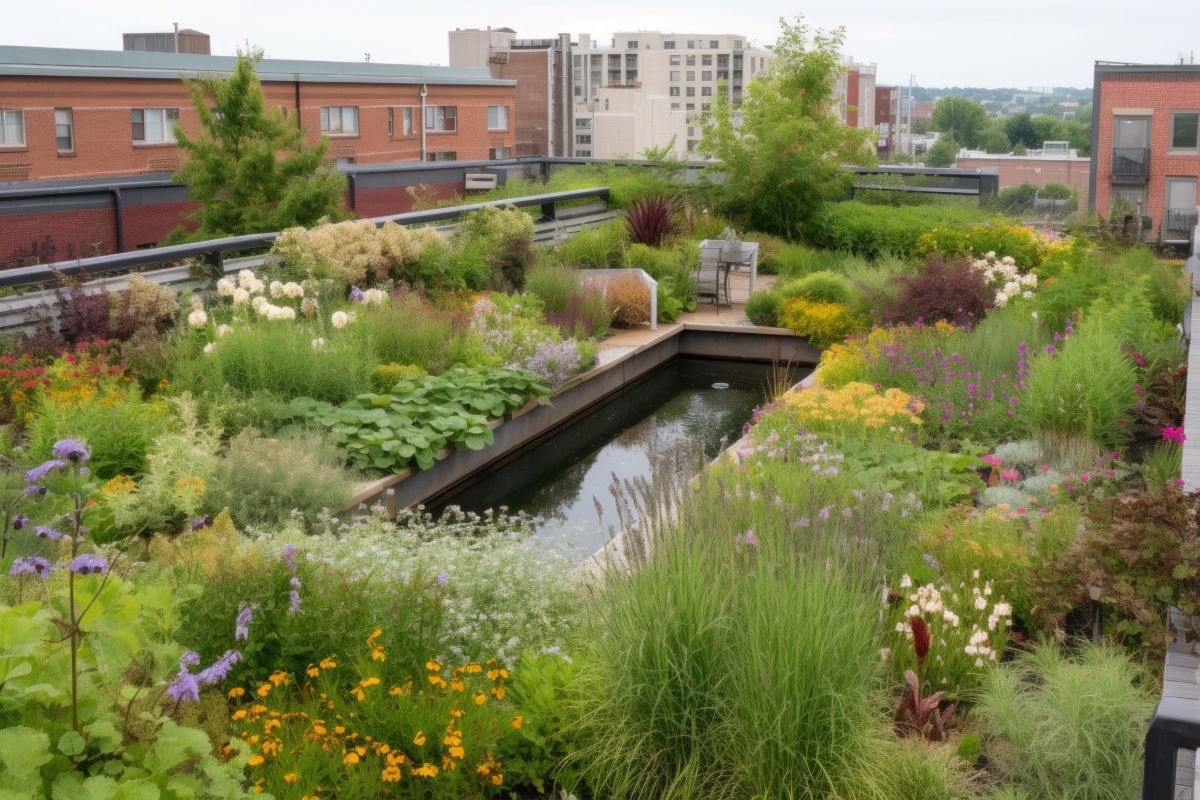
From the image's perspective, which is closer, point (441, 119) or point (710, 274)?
point (710, 274)

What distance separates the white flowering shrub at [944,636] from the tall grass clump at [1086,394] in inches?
111

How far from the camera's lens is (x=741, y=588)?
13.5 feet

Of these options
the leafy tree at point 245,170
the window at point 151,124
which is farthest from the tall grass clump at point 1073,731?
the window at point 151,124

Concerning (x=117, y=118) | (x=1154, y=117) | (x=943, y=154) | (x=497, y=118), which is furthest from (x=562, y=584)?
(x=943, y=154)

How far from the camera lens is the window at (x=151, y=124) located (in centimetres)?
3397

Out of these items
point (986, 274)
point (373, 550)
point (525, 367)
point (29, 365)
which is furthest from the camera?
point (986, 274)

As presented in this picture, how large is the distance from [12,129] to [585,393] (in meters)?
24.6

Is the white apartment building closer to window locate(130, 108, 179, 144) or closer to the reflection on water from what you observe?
window locate(130, 108, 179, 144)

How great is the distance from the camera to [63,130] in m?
32.0

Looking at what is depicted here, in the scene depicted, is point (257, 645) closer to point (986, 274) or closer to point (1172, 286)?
point (1172, 286)

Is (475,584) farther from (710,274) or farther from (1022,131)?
(1022,131)

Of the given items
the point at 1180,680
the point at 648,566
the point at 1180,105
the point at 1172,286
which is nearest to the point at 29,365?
the point at 648,566

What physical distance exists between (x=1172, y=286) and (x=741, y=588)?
761 centimetres

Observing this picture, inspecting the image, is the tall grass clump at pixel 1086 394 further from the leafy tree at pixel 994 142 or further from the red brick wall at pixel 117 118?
the leafy tree at pixel 994 142
